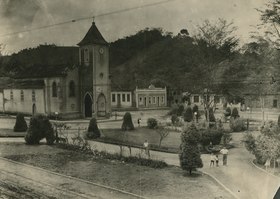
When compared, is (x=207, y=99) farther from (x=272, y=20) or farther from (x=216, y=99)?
(x=272, y=20)

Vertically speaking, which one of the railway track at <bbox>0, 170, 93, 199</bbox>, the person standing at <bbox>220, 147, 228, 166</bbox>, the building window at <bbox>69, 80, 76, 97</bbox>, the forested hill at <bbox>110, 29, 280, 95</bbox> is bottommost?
the railway track at <bbox>0, 170, 93, 199</bbox>

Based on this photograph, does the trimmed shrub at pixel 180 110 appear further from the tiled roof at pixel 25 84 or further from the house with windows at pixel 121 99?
the tiled roof at pixel 25 84

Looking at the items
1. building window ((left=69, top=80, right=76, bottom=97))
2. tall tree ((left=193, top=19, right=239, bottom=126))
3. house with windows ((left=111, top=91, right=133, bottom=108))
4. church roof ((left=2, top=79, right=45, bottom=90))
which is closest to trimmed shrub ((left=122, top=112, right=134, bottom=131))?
house with windows ((left=111, top=91, right=133, bottom=108))

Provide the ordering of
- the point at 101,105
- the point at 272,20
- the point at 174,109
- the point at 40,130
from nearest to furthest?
1. the point at 272,20
2. the point at 174,109
3. the point at 101,105
4. the point at 40,130

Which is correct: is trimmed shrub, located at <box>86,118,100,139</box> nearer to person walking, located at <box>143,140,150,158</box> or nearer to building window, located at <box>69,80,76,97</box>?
building window, located at <box>69,80,76,97</box>

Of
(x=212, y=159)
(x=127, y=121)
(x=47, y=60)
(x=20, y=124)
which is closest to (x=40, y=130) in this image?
(x=20, y=124)

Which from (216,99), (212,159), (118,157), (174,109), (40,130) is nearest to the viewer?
(216,99)

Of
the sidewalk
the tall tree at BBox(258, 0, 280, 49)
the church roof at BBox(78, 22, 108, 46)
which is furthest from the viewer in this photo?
the church roof at BBox(78, 22, 108, 46)
